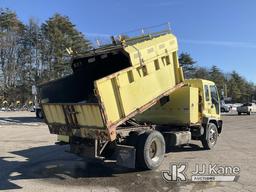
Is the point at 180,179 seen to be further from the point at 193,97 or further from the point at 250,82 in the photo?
the point at 250,82

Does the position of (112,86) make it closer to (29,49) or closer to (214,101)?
(214,101)

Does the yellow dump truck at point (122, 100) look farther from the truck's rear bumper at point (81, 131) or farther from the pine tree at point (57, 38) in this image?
the pine tree at point (57, 38)

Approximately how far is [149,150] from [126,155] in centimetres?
88

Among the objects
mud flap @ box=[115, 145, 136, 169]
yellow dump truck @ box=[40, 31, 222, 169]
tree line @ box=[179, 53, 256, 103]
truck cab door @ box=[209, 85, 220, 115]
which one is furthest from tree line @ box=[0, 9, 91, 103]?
mud flap @ box=[115, 145, 136, 169]

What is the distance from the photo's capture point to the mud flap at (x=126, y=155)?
9.91 metres

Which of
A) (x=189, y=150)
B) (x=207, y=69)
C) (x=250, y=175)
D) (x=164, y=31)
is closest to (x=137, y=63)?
(x=164, y=31)

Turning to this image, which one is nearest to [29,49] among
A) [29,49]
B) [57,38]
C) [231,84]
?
[29,49]

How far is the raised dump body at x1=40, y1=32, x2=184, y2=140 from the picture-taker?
9.56m

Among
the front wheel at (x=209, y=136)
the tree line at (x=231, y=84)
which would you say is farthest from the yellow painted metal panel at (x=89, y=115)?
the tree line at (x=231, y=84)

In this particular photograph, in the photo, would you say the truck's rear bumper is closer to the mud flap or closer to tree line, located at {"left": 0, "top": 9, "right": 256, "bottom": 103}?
the mud flap

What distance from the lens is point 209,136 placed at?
14602 mm

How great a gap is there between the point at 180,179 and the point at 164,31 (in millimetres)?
4843

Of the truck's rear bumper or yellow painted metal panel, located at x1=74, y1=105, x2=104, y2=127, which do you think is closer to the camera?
yellow painted metal panel, located at x1=74, y1=105, x2=104, y2=127

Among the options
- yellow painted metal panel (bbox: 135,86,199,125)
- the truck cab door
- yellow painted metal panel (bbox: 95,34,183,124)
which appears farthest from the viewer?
the truck cab door
